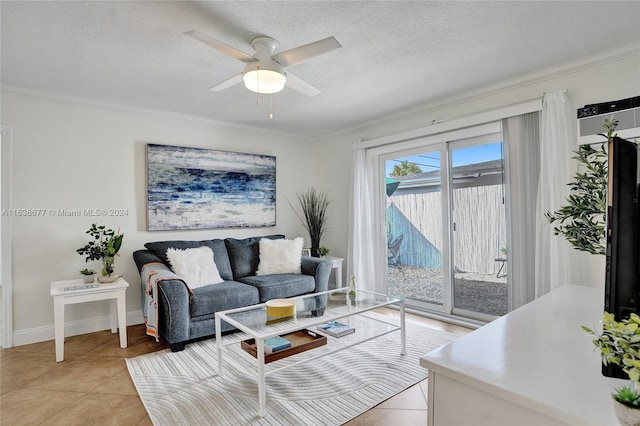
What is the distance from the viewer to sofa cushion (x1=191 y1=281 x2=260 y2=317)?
9.70 feet

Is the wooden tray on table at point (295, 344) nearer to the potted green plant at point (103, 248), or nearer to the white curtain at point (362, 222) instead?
the potted green plant at point (103, 248)

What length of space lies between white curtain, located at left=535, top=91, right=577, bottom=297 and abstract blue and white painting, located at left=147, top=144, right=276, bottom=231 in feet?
10.6

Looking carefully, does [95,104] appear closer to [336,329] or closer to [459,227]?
[336,329]

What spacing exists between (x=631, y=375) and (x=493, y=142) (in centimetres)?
329

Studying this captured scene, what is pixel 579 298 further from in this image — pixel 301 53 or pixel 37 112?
pixel 37 112

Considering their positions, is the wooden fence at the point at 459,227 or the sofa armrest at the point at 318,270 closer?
the wooden fence at the point at 459,227

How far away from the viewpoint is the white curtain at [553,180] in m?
2.69

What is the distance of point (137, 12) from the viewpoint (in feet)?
6.46

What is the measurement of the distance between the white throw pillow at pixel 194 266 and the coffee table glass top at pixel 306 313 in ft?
2.84

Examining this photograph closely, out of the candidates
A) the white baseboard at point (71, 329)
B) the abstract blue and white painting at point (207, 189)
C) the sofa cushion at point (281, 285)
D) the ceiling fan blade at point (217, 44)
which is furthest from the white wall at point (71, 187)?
the ceiling fan blade at point (217, 44)

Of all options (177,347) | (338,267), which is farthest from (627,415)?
(338,267)

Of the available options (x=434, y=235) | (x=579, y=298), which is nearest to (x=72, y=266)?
(x=434, y=235)

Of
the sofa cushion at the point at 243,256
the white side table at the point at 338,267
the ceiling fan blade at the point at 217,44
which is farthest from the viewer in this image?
the white side table at the point at 338,267

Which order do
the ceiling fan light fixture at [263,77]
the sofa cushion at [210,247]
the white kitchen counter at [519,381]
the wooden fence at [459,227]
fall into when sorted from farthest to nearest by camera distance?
the sofa cushion at [210,247] < the wooden fence at [459,227] < the ceiling fan light fixture at [263,77] < the white kitchen counter at [519,381]
